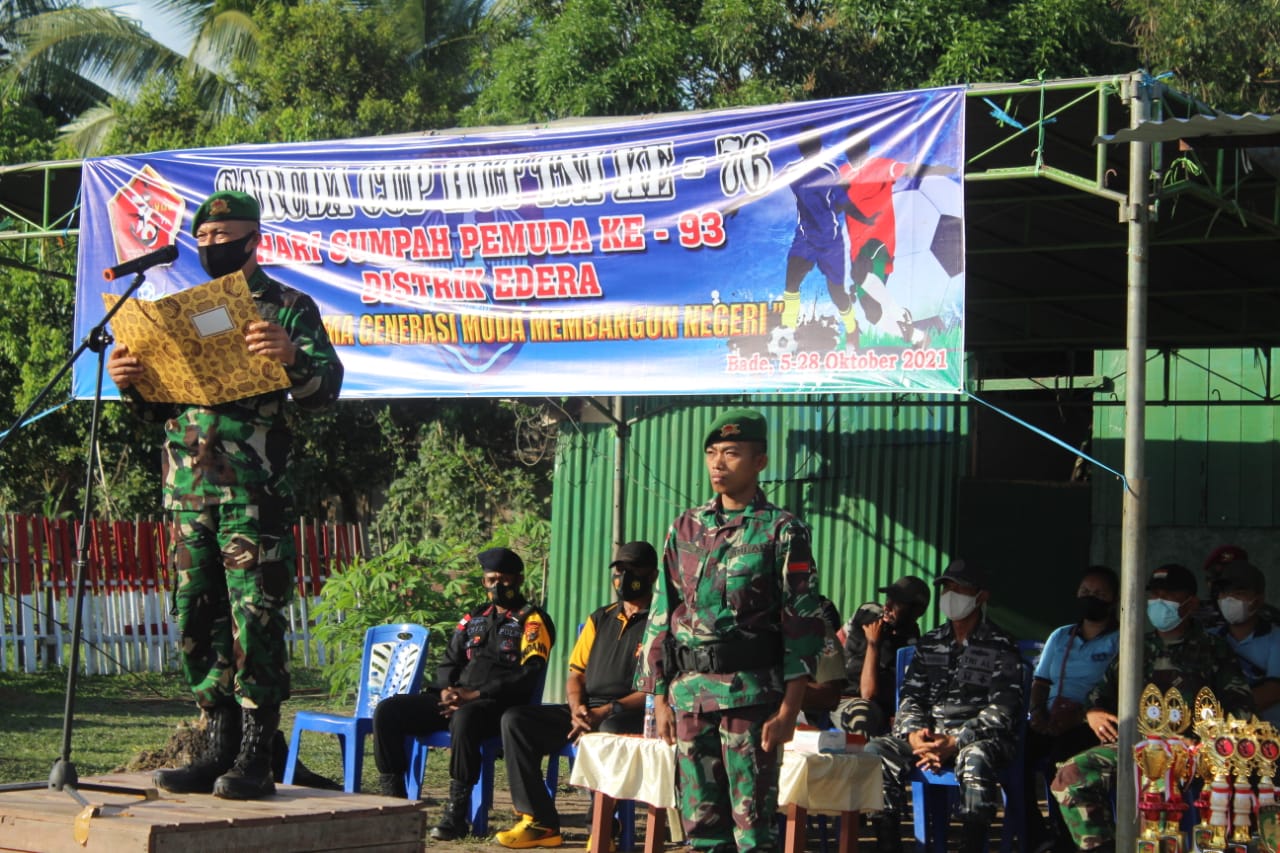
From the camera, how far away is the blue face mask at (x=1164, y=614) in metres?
6.75

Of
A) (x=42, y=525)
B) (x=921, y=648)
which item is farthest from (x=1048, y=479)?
(x=42, y=525)

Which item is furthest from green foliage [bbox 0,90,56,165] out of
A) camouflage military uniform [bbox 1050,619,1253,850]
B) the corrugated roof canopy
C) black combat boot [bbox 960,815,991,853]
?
the corrugated roof canopy

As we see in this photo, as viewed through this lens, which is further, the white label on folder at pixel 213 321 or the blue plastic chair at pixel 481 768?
the blue plastic chair at pixel 481 768

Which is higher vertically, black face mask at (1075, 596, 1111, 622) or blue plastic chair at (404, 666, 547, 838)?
black face mask at (1075, 596, 1111, 622)

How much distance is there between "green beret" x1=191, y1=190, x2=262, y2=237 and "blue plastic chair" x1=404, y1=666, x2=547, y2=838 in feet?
12.3

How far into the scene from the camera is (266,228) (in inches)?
347

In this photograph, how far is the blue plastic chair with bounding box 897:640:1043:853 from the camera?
→ 7.04 meters

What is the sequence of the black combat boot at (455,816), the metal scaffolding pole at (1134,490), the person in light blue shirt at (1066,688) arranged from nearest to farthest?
the metal scaffolding pole at (1134,490) → the person in light blue shirt at (1066,688) → the black combat boot at (455,816)

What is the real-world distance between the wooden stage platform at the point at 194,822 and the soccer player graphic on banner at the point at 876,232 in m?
3.15

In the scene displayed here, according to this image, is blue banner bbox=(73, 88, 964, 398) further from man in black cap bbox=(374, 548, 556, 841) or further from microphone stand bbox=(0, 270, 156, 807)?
microphone stand bbox=(0, 270, 156, 807)

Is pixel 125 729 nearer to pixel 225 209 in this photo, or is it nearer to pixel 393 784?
pixel 393 784

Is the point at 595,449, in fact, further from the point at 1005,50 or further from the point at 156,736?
the point at 1005,50

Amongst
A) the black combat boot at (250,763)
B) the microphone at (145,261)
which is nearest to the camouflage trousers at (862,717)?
the black combat boot at (250,763)

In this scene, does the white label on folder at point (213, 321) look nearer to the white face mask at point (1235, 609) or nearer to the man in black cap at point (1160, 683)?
the man in black cap at point (1160, 683)
